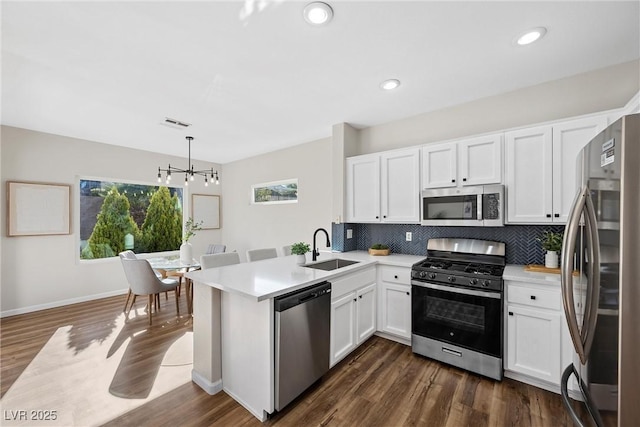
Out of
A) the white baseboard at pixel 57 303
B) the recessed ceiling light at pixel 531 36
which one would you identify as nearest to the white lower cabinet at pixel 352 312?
the recessed ceiling light at pixel 531 36

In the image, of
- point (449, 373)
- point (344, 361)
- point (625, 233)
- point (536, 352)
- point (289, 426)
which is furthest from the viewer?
point (344, 361)

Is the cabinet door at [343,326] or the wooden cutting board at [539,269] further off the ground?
the wooden cutting board at [539,269]

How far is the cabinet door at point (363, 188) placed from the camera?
3.39 meters

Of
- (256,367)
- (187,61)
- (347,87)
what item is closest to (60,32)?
(187,61)

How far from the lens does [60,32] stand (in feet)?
6.10

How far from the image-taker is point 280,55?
84.8 inches

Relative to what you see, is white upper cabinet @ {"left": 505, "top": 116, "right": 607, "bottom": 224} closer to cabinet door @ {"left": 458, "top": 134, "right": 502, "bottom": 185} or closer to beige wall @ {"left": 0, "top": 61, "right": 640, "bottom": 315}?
cabinet door @ {"left": 458, "top": 134, "right": 502, "bottom": 185}

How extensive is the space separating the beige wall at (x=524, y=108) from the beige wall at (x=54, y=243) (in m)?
4.62

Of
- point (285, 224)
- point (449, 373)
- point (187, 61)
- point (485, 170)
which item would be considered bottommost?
point (449, 373)

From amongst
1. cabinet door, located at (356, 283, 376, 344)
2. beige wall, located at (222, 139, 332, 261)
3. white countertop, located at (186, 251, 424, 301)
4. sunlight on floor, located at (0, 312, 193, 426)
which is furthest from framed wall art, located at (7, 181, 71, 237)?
cabinet door, located at (356, 283, 376, 344)

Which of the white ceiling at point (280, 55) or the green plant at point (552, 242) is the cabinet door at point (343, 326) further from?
the white ceiling at point (280, 55)

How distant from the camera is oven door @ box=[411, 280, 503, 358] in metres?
2.23

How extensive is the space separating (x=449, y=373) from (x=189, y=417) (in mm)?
2141

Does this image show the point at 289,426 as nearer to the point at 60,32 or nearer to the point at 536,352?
the point at 536,352
